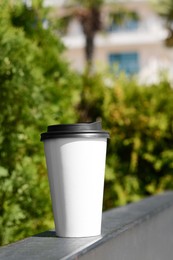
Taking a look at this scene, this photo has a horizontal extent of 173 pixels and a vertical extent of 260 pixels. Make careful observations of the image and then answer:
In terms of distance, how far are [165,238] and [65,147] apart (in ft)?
6.72

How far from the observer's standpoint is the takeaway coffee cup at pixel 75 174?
3.60 m

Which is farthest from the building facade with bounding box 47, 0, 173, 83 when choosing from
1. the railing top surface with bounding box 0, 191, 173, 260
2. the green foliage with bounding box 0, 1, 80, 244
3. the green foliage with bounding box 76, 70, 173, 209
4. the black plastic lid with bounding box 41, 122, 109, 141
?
the black plastic lid with bounding box 41, 122, 109, 141

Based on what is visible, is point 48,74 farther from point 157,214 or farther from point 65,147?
point 65,147

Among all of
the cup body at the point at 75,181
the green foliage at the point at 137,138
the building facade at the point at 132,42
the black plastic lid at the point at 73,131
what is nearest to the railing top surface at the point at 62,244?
the cup body at the point at 75,181

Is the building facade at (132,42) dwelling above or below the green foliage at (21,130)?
above

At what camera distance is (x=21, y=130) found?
217 inches

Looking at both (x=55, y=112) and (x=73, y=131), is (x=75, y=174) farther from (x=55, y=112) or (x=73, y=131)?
(x=55, y=112)

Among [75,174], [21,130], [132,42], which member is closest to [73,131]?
[75,174]

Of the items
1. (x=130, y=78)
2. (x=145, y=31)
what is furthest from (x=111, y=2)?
(x=130, y=78)

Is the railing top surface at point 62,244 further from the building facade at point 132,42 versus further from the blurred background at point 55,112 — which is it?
the building facade at point 132,42

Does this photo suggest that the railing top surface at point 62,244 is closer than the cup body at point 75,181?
Yes

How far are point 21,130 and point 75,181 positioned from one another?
198 cm

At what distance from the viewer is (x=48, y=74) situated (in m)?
6.57

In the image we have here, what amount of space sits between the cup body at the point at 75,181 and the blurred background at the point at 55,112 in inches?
60.9
